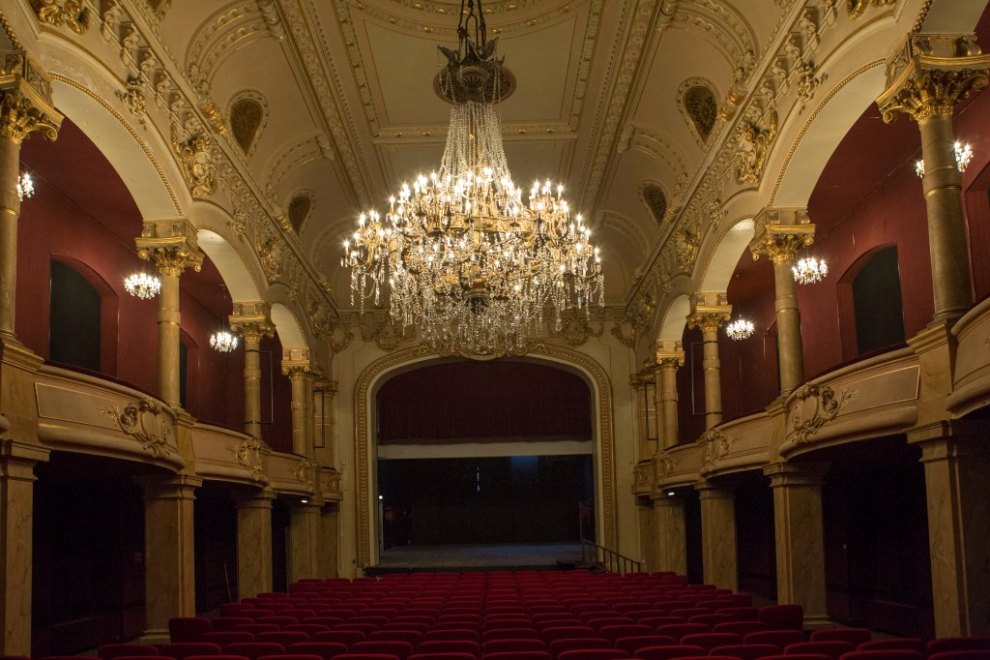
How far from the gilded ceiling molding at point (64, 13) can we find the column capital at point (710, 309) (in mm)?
10179

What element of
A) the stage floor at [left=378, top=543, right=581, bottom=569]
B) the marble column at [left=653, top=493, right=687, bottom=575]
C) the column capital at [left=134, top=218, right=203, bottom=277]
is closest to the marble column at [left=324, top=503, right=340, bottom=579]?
the stage floor at [left=378, top=543, right=581, bottom=569]

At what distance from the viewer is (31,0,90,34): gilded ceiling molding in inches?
339

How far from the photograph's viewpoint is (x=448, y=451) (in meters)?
26.5

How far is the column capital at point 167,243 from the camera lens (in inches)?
484

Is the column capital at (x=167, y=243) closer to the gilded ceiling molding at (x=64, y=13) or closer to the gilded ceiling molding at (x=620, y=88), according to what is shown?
the gilded ceiling molding at (x=64, y=13)

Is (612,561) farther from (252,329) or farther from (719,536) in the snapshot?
(252,329)

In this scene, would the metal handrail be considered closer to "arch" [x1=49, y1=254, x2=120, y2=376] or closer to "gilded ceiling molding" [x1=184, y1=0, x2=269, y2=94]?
"arch" [x1=49, y1=254, x2=120, y2=376]

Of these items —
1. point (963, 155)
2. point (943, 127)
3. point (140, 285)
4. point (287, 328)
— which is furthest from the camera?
point (287, 328)

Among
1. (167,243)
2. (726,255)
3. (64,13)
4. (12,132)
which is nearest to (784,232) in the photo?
(726,255)

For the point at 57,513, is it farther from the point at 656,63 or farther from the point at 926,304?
the point at 926,304

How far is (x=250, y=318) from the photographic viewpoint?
16.3 m

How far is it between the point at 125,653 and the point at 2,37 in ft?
16.3

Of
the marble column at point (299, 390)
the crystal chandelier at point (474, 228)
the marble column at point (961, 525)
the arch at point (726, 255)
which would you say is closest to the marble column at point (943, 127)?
the marble column at point (961, 525)

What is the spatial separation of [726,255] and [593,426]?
9356mm
